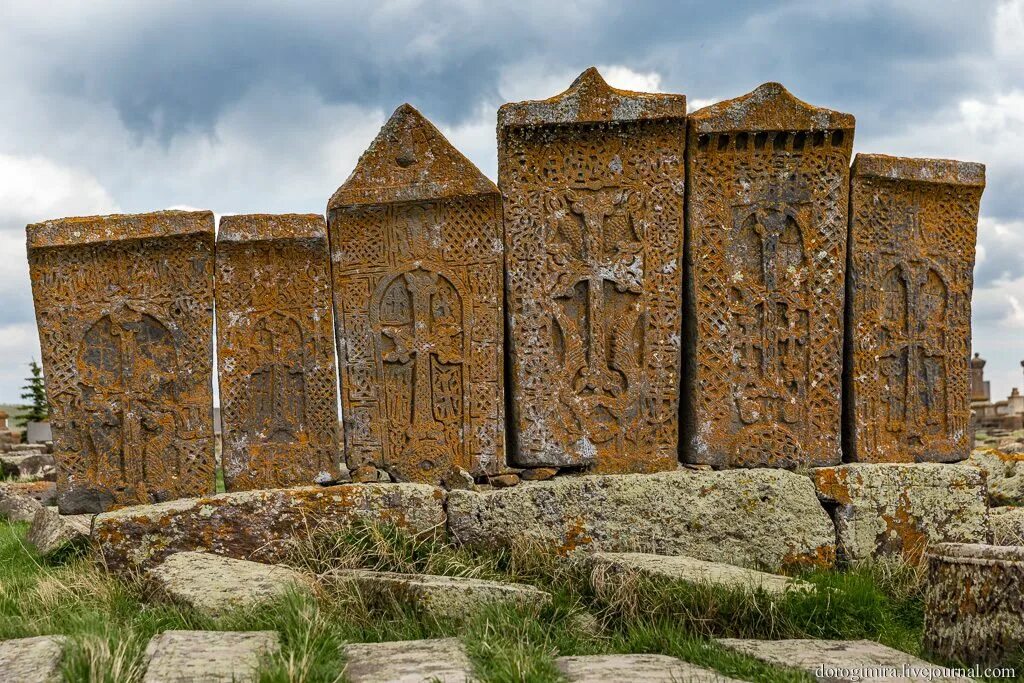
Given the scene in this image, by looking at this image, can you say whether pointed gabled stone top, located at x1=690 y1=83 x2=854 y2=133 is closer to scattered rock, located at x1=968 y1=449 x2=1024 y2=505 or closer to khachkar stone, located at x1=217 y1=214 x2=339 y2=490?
khachkar stone, located at x1=217 y1=214 x2=339 y2=490

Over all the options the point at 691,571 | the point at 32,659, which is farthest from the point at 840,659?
the point at 32,659

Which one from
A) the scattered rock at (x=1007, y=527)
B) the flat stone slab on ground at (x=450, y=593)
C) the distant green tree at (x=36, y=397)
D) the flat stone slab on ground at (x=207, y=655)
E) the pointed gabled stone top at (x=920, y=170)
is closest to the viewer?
the flat stone slab on ground at (x=207, y=655)

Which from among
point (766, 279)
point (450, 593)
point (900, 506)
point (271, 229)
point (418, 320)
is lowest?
point (450, 593)

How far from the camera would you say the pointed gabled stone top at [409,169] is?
5504 mm

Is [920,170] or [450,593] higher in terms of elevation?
[920,170]

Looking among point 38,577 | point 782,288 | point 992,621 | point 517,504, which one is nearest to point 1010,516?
point 782,288

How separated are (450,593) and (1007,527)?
3246 millimetres

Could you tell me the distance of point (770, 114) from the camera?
567 centimetres

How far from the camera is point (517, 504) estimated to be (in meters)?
5.36

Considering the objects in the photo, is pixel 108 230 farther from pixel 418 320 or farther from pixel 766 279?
pixel 766 279

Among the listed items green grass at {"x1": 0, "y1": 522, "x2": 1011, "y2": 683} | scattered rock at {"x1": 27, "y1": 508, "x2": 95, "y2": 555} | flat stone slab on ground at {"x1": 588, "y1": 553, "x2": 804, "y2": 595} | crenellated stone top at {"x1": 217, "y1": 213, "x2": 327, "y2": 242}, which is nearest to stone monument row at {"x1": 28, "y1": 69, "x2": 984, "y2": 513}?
crenellated stone top at {"x1": 217, "y1": 213, "x2": 327, "y2": 242}

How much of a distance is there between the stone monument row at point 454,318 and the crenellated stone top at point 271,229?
1cm

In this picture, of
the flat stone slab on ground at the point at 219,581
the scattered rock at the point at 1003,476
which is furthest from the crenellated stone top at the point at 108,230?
the scattered rock at the point at 1003,476

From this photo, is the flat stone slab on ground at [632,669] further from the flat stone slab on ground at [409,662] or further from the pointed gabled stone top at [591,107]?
the pointed gabled stone top at [591,107]
